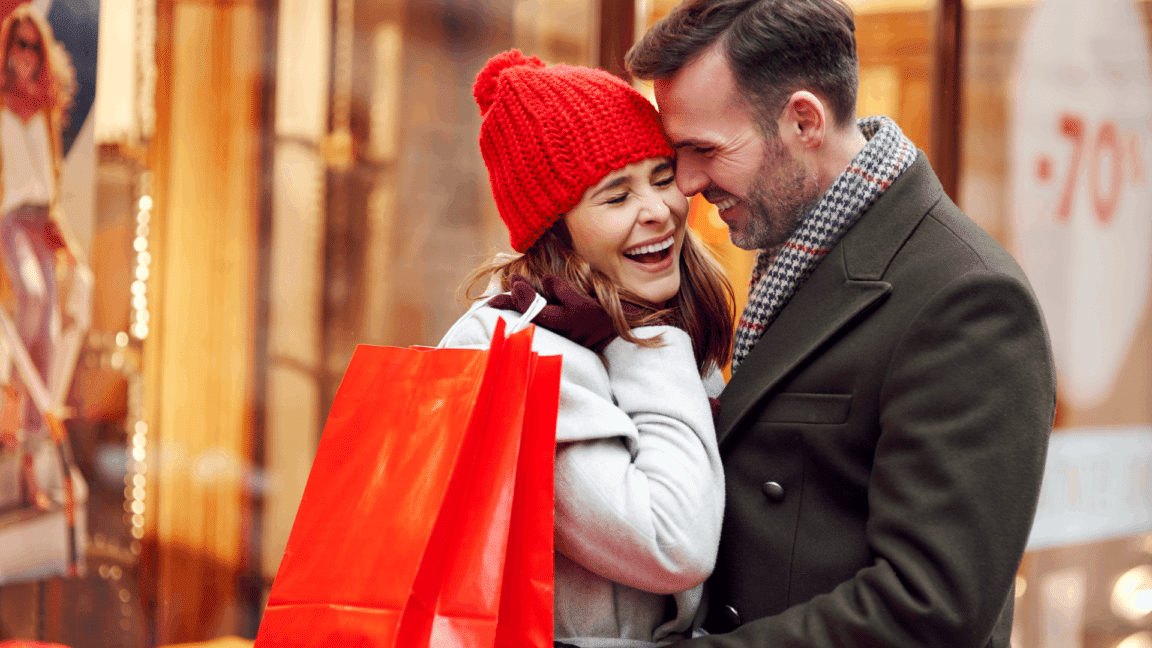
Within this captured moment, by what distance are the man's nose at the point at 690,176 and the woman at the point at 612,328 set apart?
0.02 metres

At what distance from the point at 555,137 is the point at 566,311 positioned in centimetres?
35

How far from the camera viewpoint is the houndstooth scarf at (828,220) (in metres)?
1.75

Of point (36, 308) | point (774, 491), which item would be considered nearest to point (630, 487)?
point (774, 491)

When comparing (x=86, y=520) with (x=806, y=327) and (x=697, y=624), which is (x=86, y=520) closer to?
(x=697, y=624)

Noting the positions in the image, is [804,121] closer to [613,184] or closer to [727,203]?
[727,203]

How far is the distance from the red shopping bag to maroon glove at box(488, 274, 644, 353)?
207mm

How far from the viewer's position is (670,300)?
195 centimetres

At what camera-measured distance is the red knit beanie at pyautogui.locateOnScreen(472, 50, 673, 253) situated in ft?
5.77

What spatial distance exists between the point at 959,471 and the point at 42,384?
2550 millimetres

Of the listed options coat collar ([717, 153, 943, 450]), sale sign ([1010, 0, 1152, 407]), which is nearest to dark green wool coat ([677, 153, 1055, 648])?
coat collar ([717, 153, 943, 450])

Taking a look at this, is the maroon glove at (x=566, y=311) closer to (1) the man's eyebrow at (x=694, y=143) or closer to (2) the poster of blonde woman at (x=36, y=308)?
(1) the man's eyebrow at (x=694, y=143)

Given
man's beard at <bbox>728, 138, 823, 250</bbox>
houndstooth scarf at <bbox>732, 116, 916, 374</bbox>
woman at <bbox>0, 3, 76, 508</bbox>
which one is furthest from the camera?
woman at <bbox>0, 3, 76, 508</bbox>

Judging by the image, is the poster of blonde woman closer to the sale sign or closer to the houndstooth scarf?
the houndstooth scarf

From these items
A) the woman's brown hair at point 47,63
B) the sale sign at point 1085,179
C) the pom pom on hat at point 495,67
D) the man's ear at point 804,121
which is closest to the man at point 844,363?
the man's ear at point 804,121
